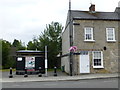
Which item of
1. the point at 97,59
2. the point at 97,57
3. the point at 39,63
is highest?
the point at 97,57

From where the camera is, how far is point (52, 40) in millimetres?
37312

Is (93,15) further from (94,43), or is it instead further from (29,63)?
(29,63)

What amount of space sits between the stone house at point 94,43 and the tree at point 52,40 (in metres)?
12.3

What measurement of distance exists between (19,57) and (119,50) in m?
12.0

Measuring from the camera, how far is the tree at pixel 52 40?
117 ft

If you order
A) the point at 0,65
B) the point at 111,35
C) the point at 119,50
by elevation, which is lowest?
the point at 0,65

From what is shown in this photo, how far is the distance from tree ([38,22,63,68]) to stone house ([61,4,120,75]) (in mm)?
12282

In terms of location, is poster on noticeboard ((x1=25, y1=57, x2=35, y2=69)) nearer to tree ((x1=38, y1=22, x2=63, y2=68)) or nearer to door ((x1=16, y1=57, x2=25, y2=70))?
door ((x1=16, y1=57, x2=25, y2=70))

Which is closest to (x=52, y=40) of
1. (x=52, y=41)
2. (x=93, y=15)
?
(x=52, y=41)

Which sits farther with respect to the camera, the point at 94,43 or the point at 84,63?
the point at 94,43

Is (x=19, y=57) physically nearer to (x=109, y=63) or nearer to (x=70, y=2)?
(x=70, y=2)

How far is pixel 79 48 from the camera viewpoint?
23.1 meters

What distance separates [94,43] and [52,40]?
14.9 meters

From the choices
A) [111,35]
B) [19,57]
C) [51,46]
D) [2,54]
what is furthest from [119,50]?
[2,54]
